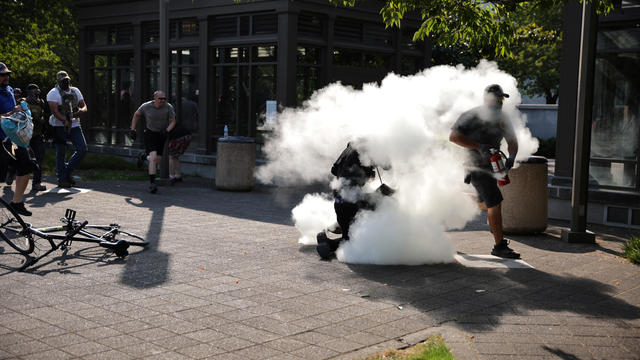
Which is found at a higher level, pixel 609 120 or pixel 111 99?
pixel 111 99

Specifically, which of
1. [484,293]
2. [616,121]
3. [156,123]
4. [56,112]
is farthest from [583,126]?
[56,112]

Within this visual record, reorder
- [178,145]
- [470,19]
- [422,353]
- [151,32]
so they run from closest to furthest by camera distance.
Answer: [422,353], [470,19], [178,145], [151,32]

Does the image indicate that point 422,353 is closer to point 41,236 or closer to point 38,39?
point 41,236

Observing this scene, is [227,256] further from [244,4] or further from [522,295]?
[244,4]

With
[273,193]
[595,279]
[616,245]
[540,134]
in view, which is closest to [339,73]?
[273,193]

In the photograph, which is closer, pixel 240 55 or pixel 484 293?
pixel 484 293

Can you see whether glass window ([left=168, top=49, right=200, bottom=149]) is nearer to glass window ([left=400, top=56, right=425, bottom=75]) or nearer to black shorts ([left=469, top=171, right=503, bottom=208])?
glass window ([left=400, top=56, right=425, bottom=75])

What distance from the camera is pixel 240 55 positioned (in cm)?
1666

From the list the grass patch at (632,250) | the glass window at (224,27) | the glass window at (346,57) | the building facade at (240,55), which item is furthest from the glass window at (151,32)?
the grass patch at (632,250)

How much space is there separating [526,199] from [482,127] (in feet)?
7.17

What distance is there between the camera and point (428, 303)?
18.6ft

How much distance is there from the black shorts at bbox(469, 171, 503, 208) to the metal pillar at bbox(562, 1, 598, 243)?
1.87 m

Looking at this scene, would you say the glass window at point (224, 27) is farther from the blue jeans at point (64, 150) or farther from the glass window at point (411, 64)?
the blue jeans at point (64, 150)

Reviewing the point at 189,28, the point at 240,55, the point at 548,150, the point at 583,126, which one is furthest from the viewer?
the point at 548,150
